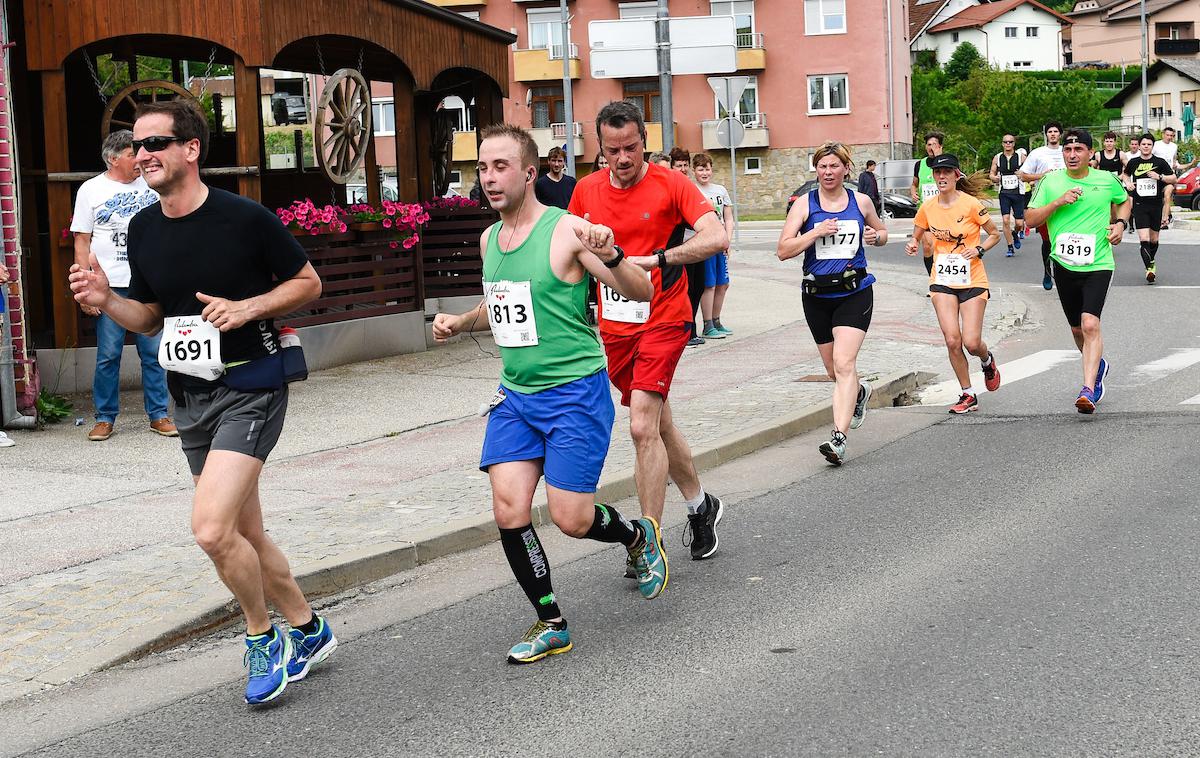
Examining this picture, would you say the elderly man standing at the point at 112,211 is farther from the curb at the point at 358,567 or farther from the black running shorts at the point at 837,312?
the black running shorts at the point at 837,312

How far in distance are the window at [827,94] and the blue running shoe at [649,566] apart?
2083 inches

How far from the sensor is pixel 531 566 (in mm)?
5305

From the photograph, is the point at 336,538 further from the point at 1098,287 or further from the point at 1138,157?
the point at 1138,157

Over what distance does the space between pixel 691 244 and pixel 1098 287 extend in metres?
5.31

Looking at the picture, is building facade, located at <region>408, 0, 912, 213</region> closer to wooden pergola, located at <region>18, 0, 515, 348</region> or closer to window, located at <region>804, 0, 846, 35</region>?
window, located at <region>804, 0, 846, 35</region>

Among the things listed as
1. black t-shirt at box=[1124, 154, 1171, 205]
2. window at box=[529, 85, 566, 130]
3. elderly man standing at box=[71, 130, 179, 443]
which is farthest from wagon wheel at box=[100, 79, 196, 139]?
window at box=[529, 85, 566, 130]

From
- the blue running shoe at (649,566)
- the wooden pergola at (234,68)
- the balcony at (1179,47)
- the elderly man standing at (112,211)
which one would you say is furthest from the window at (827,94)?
the balcony at (1179,47)

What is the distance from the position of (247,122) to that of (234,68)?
568mm

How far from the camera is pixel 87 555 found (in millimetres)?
6898

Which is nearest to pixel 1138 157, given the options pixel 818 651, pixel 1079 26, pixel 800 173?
pixel 818 651

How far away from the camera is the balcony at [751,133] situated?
57344mm

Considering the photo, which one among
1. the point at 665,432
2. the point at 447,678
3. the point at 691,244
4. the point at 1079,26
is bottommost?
the point at 447,678

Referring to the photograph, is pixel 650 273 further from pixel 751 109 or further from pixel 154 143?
pixel 751 109

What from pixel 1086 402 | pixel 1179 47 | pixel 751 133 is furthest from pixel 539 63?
pixel 1179 47
